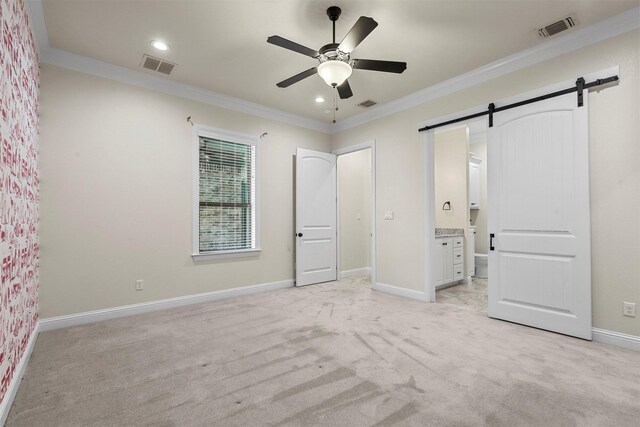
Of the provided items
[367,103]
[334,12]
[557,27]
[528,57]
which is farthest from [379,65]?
[367,103]

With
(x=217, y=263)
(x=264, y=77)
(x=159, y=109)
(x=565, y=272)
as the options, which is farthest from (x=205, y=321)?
(x=565, y=272)

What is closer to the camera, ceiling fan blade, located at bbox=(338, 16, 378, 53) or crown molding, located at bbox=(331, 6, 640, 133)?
ceiling fan blade, located at bbox=(338, 16, 378, 53)

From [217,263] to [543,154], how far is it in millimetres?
4128

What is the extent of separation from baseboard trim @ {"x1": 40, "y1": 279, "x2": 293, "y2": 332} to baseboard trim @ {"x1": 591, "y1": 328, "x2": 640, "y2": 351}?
3.84 metres

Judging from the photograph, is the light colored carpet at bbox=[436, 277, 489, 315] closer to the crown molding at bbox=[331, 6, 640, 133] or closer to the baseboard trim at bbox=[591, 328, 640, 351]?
the baseboard trim at bbox=[591, 328, 640, 351]

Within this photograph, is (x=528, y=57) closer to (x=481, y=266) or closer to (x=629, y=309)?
(x=629, y=309)

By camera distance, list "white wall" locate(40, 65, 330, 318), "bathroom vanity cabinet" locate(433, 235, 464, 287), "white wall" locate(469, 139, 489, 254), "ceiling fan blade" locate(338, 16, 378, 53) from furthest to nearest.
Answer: "white wall" locate(469, 139, 489, 254)
"bathroom vanity cabinet" locate(433, 235, 464, 287)
"white wall" locate(40, 65, 330, 318)
"ceiling fan blade" locate(338, 16, 378, 53)

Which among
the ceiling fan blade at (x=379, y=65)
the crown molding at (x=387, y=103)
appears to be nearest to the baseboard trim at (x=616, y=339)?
the crown molding at (x=387, y=103)

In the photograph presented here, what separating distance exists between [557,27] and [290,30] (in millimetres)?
2446

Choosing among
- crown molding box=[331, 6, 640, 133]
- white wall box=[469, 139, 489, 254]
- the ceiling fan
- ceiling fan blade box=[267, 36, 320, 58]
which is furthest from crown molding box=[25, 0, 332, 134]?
white wall box=[469, 139, 489, 254]

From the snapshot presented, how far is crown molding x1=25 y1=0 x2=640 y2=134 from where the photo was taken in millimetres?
2762

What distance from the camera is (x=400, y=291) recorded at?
14.9ft

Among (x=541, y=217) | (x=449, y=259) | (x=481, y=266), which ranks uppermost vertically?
(x=541, y=217)

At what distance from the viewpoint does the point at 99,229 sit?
3475 millimetres
